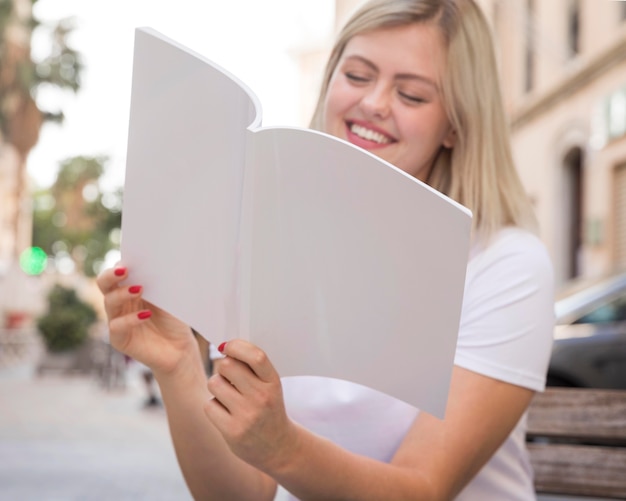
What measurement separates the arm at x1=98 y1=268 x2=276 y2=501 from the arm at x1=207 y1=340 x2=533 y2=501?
222mm

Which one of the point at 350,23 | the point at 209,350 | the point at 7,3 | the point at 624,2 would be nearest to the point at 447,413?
the point at 209,350

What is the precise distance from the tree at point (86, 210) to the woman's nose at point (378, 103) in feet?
100

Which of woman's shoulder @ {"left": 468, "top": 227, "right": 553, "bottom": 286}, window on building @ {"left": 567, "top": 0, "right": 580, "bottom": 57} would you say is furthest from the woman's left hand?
window on building @ {"left": 567, "top": 0, "right": 580, "bottom": 57}

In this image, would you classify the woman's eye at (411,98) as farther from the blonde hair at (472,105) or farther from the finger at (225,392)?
the finger at (225,392)

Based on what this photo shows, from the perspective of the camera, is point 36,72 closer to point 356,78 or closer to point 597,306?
point 597,306

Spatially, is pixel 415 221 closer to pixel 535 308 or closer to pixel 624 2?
pixel 535 308

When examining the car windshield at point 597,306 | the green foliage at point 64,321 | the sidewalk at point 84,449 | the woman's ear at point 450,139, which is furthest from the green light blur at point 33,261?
the woman's ear at point 450,139

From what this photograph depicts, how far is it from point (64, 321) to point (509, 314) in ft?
54.6

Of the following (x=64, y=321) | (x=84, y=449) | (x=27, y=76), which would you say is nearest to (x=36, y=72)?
(x=27, y=76)

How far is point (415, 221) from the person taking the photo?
1.10 m

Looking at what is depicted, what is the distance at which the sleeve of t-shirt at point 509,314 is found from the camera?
154 cm

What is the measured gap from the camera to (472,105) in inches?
67.9

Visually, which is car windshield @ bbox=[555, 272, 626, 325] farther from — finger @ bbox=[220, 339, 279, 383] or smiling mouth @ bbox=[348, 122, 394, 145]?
finger @ bbox=[220, 339, 279, 383]

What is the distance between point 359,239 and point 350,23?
797 millimetres
